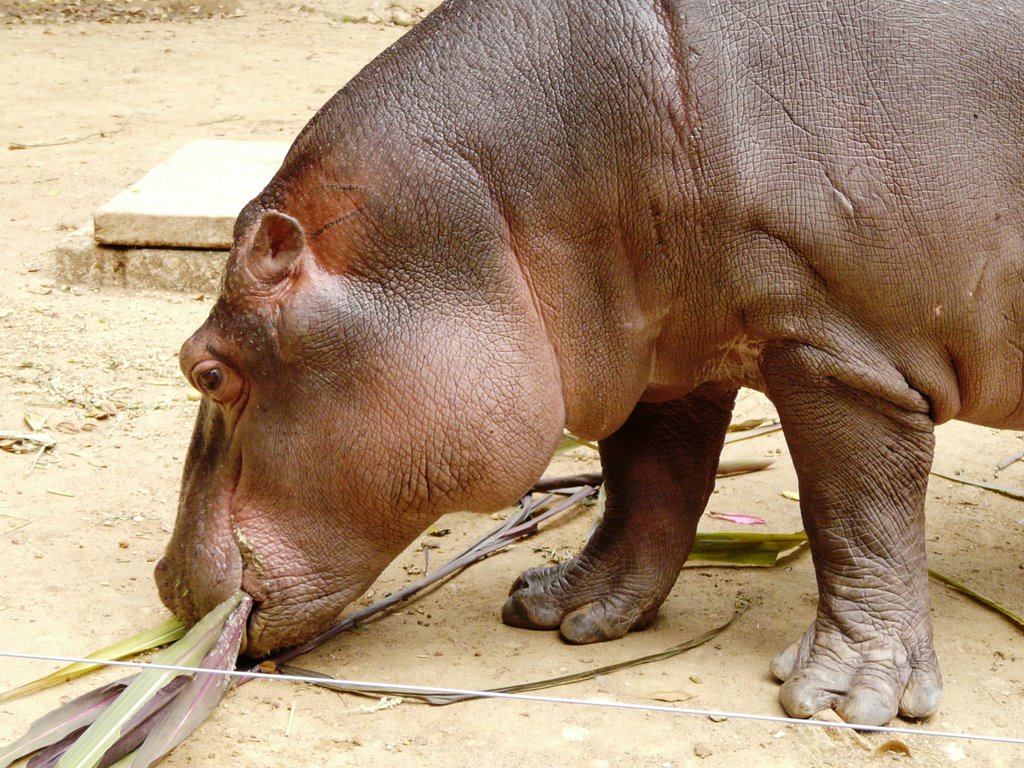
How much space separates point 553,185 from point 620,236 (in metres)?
0.18

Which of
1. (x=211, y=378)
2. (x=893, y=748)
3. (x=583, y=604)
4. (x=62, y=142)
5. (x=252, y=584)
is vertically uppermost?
(x=211, y=378)

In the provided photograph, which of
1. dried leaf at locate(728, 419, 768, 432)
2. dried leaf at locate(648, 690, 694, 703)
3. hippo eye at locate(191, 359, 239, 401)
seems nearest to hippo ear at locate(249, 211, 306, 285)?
hippo eye at locate(191, 359, 239, 401)

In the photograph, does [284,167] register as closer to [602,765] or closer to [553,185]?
[553,185]

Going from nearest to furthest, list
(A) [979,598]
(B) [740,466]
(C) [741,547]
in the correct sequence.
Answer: (A) [979,598] < (C) [741,547] < (B) [740,466]

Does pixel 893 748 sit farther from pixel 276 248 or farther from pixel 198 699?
pixel 276 248

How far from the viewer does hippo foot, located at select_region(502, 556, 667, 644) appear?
11.7ft

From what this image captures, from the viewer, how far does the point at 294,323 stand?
2961mm

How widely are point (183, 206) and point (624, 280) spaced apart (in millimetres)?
3708

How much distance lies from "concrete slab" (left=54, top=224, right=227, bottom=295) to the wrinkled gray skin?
315cm

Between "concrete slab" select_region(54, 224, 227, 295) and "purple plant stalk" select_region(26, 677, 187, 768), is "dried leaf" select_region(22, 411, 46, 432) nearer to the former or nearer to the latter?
"concrete slab" select_region(54, 224, 227, 295)

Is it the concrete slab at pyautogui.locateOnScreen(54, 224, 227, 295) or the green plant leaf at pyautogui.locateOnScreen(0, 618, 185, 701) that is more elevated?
the green plant leaf at pyautogui.locateOnScreen(0, 618, 185, 701)

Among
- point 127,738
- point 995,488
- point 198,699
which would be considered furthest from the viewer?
point 995,488

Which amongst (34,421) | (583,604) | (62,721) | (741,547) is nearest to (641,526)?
(583,604)

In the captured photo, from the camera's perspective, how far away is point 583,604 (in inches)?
144
